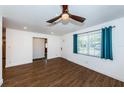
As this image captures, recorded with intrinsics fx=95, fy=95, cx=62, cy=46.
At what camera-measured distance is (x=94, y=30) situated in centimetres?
467

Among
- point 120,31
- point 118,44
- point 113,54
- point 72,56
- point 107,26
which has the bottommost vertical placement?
point 72,56

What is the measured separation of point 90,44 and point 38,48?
5.00 metres

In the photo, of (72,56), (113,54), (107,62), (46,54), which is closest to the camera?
(113,54)

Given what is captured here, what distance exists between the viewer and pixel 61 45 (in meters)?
8.97

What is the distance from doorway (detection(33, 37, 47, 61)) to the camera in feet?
27.0

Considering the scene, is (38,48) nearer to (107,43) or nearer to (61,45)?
(61,45)

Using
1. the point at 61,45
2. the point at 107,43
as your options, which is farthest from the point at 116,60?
the point at 61,45

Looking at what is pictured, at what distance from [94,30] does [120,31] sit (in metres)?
1.44

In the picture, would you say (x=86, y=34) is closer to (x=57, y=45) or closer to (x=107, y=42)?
(x=107, y=42)

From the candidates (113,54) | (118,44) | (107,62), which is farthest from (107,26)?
(107,62)

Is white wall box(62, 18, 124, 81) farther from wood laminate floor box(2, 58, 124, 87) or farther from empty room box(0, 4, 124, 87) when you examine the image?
wood laminate floor box(2, 58, 124, 87)

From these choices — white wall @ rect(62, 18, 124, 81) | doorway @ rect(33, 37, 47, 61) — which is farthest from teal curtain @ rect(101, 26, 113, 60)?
doorway @ rect(33, 37, 47, 61)

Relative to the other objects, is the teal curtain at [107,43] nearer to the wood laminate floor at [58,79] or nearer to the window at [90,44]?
the window at [90,44]

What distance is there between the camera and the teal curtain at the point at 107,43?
3.66 m
